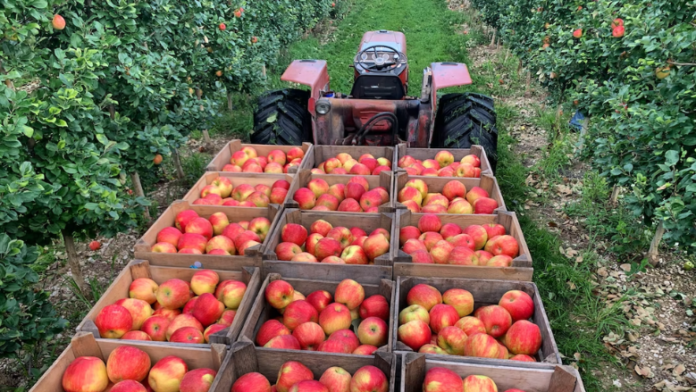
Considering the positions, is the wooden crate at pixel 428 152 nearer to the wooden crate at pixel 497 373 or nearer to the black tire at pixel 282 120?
the black tire at pixel 282 120

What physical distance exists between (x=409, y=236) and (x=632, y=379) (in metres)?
1.91

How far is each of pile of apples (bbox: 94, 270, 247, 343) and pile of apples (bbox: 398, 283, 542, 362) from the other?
951 mm

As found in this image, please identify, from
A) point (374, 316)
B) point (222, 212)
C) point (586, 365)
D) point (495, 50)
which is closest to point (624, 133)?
point (586, 365)

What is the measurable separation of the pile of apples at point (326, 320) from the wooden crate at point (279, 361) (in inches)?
3.3

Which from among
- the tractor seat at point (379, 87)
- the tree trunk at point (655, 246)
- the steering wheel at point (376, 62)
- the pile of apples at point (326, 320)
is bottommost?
the tree trunk at point (655, 246)

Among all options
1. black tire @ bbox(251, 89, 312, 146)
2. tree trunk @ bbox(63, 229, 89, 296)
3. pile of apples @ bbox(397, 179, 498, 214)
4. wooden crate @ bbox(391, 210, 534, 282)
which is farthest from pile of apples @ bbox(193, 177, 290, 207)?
black tire @ bbox(251, 89, 312, 146)

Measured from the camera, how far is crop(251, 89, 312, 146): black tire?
5.02m

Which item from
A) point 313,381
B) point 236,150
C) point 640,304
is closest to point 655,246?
point 640,304

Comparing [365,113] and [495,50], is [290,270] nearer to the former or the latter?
[365,113]

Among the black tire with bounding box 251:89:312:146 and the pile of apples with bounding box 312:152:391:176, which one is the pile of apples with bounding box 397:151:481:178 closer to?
the pile of apples with bounding box 312:152:391:176

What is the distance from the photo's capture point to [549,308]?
12.7 feet

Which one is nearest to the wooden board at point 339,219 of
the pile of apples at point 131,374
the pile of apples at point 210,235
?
the pile of apples at point 210,235

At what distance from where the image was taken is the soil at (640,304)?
324cm

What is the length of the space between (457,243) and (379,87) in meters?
2.68
